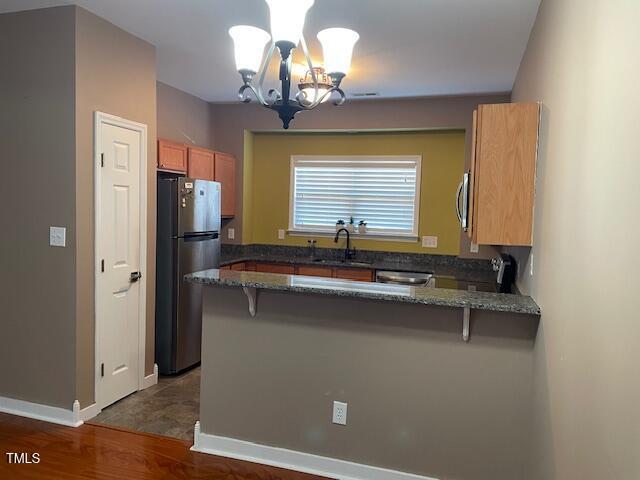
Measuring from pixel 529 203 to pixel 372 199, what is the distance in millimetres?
A: 3000

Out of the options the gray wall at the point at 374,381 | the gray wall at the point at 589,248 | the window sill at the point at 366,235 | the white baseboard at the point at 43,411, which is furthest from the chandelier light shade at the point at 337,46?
the window sill at the point at 366,235

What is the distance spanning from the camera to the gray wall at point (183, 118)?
4.53 m

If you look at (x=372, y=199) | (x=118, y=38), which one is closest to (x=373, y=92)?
(x=372, y=199)

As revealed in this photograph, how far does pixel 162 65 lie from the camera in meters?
3.91

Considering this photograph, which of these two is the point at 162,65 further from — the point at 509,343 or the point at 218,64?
the point at 509,343

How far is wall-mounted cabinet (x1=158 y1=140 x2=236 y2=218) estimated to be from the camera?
4.24 m

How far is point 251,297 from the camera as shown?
8.66ft

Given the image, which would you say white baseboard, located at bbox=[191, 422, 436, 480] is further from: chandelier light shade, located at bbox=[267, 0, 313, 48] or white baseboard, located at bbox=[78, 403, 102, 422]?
chandelier light shade, located at bbox=[267, 0, 313, 48]

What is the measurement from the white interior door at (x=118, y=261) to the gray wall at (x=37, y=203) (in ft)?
0.64

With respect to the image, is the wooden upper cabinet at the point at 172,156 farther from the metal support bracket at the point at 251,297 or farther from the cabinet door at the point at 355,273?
the metal support bracket at the point at 251,297

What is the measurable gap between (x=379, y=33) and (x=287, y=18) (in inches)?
50.0

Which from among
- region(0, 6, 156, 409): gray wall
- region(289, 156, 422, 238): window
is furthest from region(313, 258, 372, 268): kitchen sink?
region(0, 6, 156, 409): gray wall

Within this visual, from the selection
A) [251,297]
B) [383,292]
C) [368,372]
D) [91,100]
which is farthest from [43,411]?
[383,292]

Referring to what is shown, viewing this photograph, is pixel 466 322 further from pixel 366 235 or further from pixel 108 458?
pixel 366 235
